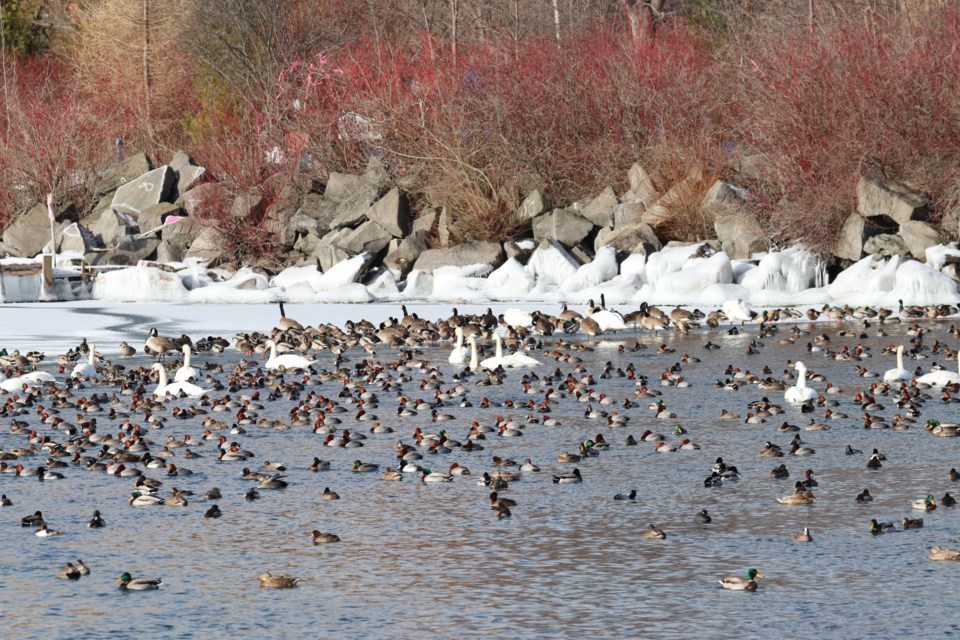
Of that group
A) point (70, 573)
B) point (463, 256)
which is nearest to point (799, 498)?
point (70, 573)

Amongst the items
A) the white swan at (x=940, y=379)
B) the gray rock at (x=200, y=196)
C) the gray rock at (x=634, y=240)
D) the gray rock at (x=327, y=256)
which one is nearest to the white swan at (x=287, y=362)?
the white swan at (x=940, y=379)

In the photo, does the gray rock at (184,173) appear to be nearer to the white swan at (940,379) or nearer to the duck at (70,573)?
the white swan at (940,379)

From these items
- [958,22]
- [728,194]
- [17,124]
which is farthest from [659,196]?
[17,124]

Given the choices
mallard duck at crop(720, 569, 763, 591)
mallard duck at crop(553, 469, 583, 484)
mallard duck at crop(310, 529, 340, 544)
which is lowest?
mallard duck at crop(720, 569, 763, 591)

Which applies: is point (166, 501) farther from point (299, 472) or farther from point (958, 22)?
point (958, 22)

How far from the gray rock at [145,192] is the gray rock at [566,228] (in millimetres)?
16949

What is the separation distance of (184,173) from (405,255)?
1407 cm

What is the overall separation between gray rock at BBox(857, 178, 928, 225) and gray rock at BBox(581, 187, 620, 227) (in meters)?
7.89

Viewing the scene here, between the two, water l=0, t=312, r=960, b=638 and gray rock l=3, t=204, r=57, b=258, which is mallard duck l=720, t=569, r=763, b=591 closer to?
water l=0, t=312, r=960, b=638

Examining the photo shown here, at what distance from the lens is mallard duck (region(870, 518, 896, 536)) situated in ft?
39.5

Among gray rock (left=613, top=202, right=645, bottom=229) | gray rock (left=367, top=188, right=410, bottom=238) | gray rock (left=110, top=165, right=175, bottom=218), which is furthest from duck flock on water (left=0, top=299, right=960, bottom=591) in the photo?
gray rock (left=110, top=165, right=175, bottom=218)

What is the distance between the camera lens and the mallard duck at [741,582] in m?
10.5

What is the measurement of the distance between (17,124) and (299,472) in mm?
44446

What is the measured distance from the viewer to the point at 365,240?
1663 inches
